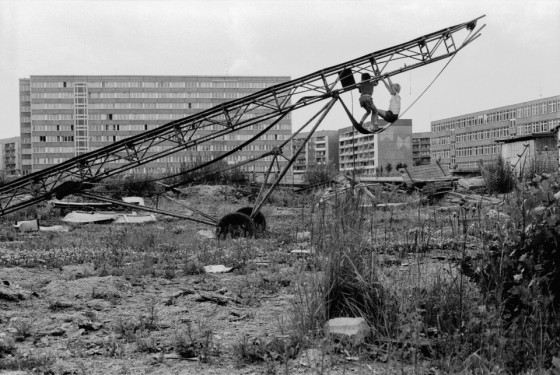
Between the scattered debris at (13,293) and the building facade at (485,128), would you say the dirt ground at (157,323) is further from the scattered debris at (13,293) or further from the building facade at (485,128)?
the building facade at (485,128)

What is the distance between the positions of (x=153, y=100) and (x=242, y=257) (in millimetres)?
99928

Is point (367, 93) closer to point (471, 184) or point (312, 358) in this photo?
point (312, 358)

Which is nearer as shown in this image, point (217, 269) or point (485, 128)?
point (217, 269)

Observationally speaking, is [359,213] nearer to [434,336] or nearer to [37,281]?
[434,336]

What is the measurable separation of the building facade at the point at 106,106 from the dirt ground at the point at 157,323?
320 feet

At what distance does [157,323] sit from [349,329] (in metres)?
1.81

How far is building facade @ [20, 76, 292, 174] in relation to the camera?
347 ft

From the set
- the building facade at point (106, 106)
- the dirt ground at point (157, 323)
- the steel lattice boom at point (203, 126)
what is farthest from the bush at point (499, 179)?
the building facade at point (106, 106)

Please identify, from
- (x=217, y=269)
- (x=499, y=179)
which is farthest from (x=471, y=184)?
(x=217, y=269)

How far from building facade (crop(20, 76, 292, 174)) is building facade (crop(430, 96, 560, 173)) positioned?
41002 millimetres

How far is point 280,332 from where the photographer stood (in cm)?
516

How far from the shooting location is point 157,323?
220 inches

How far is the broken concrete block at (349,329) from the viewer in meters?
4.65

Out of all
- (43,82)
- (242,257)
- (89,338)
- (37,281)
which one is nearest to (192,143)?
(242,257)
